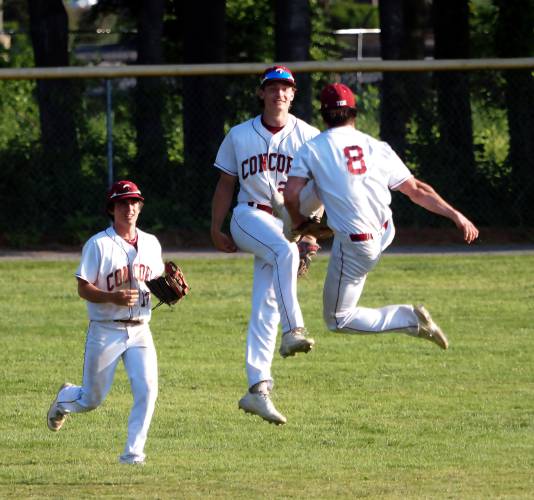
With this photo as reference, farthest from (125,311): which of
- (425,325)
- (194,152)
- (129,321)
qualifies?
(194,152)

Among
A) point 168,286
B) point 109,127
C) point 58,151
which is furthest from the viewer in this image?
point 58,151

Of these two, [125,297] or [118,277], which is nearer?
[125,297]

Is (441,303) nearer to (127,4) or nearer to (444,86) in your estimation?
(444,86)

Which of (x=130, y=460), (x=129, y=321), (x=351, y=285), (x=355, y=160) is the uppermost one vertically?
(x=355, y=160)

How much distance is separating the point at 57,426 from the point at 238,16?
17220 mm

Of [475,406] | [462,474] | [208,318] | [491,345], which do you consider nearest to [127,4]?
[208,318]

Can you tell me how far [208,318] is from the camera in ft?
46.2

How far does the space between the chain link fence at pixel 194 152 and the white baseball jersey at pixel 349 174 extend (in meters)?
10.0

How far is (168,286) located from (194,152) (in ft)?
35.1

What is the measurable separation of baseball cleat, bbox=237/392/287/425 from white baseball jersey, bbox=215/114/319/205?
4.11 feet

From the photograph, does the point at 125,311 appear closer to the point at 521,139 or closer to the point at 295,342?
the point at 295,342

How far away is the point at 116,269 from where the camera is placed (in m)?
7.93

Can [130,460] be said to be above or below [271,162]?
below

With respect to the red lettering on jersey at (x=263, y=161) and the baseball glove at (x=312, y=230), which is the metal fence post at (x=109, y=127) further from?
the baseball glove at (x=312, y=230)
